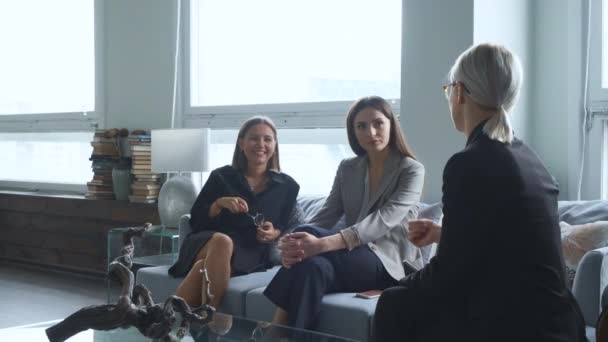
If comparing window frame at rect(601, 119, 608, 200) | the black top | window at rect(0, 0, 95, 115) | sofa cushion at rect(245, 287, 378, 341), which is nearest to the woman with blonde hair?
sofa cushion at rect(245, 287, 378, 341)

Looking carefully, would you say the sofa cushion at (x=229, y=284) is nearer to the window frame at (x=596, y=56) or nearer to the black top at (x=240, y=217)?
the black top at (x=240, y=217)

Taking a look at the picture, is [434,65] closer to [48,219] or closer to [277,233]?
[277,233]

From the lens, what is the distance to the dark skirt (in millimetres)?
4137

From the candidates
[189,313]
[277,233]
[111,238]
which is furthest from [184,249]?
[189,313]

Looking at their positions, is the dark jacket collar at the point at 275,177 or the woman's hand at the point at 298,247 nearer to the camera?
the woman's hand at the point at 298,247

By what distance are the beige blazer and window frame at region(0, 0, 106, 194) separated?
11.4ft

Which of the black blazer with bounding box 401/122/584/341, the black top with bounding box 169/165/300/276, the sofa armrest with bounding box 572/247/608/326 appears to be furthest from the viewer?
the black top with bounding box 169/165/300/276

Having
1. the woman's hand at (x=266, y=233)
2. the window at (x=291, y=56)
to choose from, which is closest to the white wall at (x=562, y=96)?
the window at (x=291, y=56)

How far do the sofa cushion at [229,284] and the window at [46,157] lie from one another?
9.87 feet

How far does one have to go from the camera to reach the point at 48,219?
23.3 feet

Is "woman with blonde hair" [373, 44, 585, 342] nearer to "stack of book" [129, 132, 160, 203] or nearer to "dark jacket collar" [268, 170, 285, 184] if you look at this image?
"dark jacket collar" [268, 170, 285, 184]

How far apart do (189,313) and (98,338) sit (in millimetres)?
760

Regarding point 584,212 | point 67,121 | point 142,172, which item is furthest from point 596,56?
point 67,121

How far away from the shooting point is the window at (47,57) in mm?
7160
